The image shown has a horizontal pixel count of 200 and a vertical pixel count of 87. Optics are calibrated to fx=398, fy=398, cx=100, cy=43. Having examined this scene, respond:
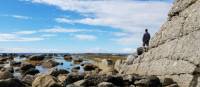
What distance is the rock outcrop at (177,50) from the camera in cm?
2620

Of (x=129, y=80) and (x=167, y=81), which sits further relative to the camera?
(x=129, y=80)

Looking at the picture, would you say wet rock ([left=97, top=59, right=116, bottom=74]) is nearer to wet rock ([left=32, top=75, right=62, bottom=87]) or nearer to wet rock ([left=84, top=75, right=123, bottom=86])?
wet rock ([left=84, top=75, right=123, bottom=86])

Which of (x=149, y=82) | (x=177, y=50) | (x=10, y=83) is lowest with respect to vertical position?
(x=149, y=82)

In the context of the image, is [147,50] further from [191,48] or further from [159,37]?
[191,48]

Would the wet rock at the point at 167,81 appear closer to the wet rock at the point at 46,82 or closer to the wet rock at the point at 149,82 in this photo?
the wet rock at the point at 149,82

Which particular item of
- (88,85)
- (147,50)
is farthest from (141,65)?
(88,85)

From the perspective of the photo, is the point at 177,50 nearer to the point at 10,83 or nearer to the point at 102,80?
the point at 102,80

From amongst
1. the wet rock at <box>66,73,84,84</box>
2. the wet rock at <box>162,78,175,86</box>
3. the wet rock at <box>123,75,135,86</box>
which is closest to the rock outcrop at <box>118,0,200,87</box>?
the wet rock at <box>162,78,175,86</box>

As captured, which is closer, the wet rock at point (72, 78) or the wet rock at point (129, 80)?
the wet rock at point (129, 80)

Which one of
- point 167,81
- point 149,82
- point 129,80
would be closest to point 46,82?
point 129,80

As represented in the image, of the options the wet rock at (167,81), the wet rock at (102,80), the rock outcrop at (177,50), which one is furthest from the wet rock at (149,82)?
the wet rock at (102,80)

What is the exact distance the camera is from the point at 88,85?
93.4 ft

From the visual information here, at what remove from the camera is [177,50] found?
29.2 m

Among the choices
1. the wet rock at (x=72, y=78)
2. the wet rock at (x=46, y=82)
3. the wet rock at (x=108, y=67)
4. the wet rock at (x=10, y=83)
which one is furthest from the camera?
the wet rock at (x=108, y=67)
